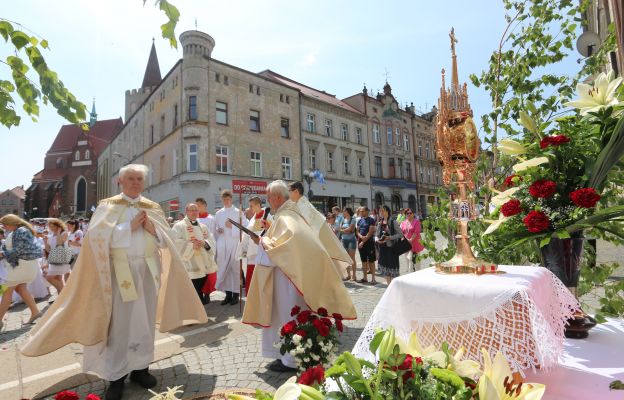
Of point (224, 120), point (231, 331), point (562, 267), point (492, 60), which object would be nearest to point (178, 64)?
point (224, 120)

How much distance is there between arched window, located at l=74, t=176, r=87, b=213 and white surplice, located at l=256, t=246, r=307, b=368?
59228mm

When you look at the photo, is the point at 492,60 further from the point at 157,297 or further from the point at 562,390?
the point at 157,297

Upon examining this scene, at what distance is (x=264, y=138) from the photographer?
2477 centimetres

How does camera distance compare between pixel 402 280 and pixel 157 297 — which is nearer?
pixel 402 280

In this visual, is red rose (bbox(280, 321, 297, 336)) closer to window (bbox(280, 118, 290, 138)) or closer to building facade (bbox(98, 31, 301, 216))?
building facade (bbox(98, 31, 301, 216))

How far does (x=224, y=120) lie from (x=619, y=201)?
2245 centimetres

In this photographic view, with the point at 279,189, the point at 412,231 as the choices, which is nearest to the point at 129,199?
the point at 279,189

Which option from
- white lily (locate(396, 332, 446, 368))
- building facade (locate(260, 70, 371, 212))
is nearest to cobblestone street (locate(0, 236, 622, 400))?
white lily (locate(396, 332, 446, 368))

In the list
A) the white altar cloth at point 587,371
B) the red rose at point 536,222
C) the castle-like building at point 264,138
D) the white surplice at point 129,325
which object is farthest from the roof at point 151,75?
the white altar cloth at point 587,371

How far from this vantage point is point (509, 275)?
175 centimetres

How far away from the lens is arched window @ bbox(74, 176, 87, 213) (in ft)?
175

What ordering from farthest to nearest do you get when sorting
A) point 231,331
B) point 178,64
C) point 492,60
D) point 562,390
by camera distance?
point 178,64
point 231,331
point 492,60
point 562,390

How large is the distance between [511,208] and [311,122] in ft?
88.8

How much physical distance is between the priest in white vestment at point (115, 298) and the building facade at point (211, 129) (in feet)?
58.9
